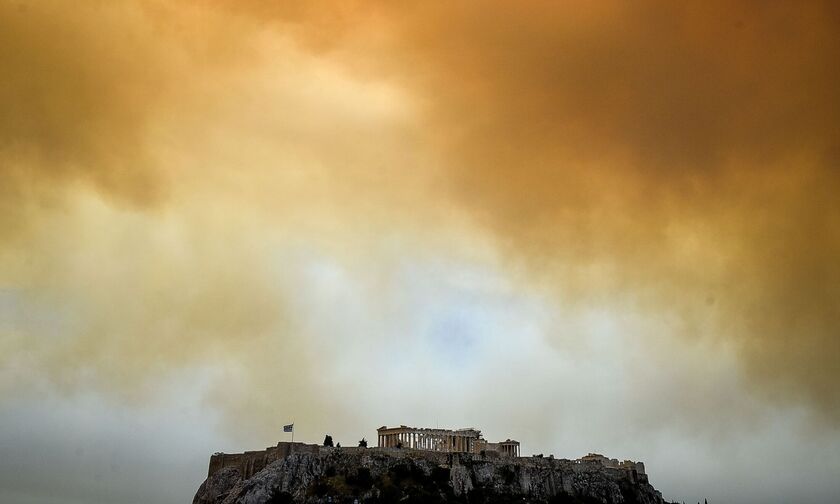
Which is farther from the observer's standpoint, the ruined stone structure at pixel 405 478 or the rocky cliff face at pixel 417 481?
the ruined stone structure at pixel 405 478

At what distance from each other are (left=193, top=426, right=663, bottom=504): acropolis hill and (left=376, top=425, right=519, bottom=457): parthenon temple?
148mm

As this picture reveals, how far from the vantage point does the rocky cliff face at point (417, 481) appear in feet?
349

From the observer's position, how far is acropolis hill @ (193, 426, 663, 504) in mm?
106812

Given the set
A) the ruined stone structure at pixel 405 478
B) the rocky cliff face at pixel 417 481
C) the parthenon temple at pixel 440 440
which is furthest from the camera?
the parthenon temple at pixel 440 440

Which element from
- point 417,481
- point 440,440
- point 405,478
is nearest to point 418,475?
point 417,481

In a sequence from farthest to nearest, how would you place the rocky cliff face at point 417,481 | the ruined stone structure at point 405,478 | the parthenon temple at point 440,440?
1. the parthenon temple at point 440,440
2. the ruined stone structure at point 405,478
3. the rocky cliff face at point 417,481

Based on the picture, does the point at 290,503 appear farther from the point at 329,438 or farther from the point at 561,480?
the point at 561,480

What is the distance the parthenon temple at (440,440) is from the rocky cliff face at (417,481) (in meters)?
6.52

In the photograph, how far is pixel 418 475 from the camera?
112 m

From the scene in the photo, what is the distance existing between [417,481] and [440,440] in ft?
54.2

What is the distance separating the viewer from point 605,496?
121 m

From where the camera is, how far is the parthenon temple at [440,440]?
125 m

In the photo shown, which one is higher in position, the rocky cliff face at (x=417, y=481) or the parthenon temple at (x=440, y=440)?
the parthenon temple at (x=440, y=440)

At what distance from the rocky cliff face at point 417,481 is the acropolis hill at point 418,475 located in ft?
0.42
